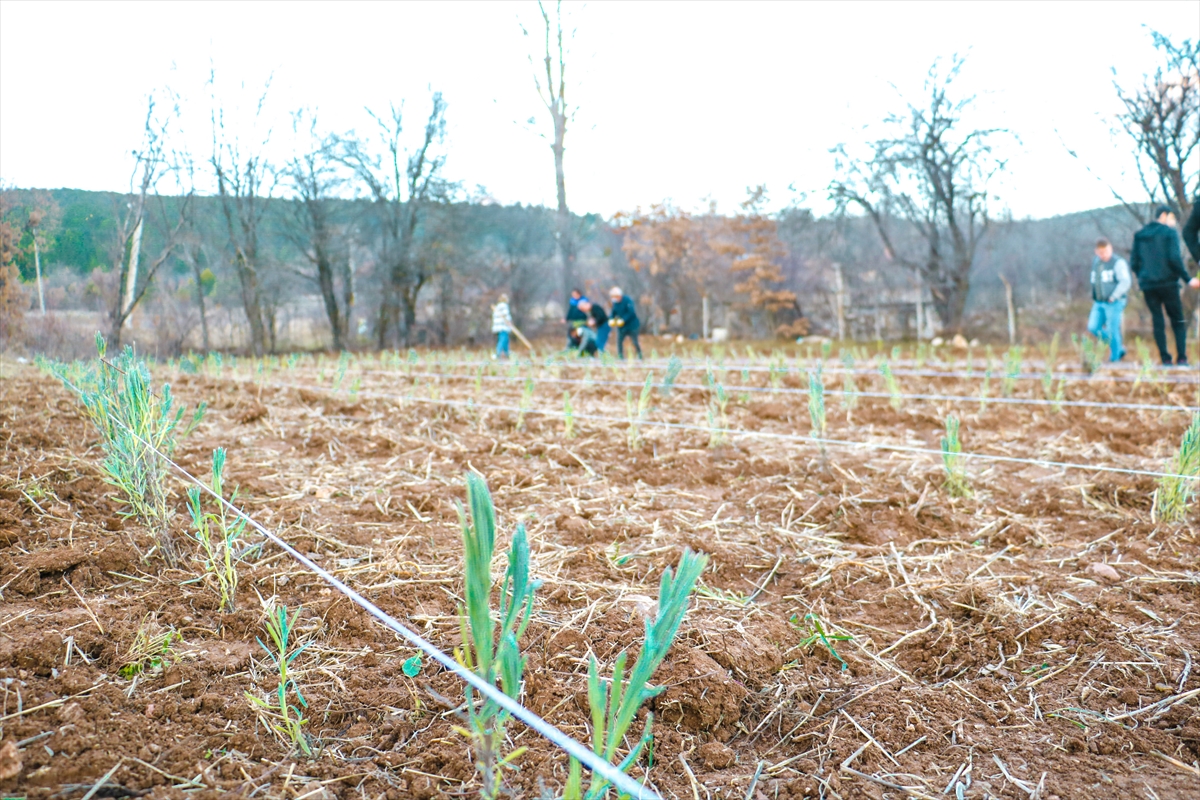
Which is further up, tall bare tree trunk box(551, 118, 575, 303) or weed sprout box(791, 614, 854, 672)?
tall bare tree trunk box(551, 118, 575, 303)

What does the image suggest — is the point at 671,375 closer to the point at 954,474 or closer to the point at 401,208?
the point at 954,474

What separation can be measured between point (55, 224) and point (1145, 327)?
A: 18.4m

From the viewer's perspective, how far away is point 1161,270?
6.68 metres

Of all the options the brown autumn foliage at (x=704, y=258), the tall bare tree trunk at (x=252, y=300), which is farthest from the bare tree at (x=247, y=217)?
the brown autumn foliage at (x=704, y=258)

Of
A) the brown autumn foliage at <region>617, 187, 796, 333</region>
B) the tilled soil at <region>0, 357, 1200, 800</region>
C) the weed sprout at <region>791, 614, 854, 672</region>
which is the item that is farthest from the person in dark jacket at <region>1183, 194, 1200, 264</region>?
the brown autumn foliage at <region>617, 187, 796, 333</region>

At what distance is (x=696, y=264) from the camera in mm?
22625

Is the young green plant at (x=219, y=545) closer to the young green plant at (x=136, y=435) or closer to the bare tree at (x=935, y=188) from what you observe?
the young green plant at (x=136, y=435)

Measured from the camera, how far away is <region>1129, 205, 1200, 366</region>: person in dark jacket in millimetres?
6594

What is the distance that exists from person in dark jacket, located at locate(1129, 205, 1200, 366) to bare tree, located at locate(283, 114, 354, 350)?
16214 mm

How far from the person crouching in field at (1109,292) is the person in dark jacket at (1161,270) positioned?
0.56 ft

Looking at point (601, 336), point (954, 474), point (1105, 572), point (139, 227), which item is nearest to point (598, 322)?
point (601, 336)

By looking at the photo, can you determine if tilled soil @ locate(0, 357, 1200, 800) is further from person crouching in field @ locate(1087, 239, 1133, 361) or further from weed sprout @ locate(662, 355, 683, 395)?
person crouching in field @ locate(1087, 239, 1133, 361)

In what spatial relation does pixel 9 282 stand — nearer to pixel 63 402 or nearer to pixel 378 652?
pixel 63 402

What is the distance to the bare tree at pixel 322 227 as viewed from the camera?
1750 centimetres
